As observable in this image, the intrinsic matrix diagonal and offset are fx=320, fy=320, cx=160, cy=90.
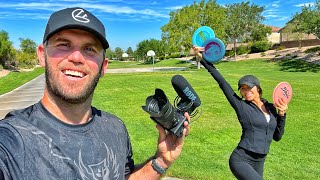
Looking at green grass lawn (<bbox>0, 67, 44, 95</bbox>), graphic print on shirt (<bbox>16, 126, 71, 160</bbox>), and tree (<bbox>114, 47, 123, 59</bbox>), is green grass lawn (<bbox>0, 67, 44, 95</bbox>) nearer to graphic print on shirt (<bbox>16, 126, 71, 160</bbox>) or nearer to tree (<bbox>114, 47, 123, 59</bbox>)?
graphic print on shirt (<bbox>16, 126, 71, 160</bbox>)

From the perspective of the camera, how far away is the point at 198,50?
4379 millimetres

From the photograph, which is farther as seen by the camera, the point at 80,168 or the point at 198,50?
the point at 198,50

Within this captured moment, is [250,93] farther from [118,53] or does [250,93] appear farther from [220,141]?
[118,53]

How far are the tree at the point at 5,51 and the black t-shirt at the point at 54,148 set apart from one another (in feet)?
186

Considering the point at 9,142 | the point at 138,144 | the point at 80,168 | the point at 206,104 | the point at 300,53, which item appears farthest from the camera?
the point at 300,53

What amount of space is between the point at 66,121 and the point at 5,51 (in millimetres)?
59257

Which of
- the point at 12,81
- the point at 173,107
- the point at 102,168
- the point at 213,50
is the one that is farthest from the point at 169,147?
the point at 12,81

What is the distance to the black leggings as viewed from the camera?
4.08 metres

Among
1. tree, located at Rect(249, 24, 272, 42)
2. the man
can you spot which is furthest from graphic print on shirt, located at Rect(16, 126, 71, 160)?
tree, located at Rect(249, 24, 272, 42)

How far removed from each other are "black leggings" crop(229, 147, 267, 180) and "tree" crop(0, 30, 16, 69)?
55.3 meters

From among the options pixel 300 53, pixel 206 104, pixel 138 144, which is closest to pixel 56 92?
pixel 138 144

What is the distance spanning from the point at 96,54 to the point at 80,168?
679 mm

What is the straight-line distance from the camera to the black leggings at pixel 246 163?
4078 mm

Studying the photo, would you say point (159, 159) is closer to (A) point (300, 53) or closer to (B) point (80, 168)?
(B) point (80, 168)
